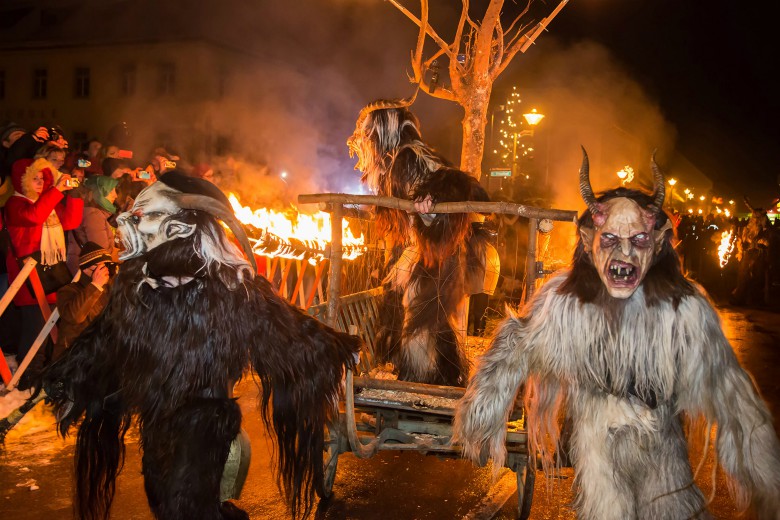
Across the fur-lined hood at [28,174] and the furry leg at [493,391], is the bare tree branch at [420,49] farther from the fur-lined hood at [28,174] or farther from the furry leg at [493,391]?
the furry leg at [493,391]

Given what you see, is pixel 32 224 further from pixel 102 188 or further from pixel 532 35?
pixel 532 35

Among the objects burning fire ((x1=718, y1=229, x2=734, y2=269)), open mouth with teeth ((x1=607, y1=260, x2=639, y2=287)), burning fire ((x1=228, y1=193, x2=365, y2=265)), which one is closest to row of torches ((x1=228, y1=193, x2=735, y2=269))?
burning fire ((x1=228, y1=193, x2=365, y2=265))

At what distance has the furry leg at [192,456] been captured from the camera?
3002 mm

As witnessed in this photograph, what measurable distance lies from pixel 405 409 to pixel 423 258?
1.29 meters

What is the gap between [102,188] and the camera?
734 cm

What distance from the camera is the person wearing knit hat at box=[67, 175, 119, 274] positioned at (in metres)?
7.10

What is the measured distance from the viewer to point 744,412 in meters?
3.05

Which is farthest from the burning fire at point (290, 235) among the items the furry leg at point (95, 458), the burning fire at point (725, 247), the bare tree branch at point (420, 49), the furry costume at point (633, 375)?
the burning fire at point (725, 247)

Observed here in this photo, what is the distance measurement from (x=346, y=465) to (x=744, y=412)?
10.2ft

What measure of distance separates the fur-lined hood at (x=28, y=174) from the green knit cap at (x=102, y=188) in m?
0.66

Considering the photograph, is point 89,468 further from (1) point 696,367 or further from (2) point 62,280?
(2) point 62,280

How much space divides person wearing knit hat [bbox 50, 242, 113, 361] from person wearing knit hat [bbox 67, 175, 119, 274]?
752 mm

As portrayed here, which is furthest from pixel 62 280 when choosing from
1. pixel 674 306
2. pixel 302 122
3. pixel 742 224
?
pixel 742 224

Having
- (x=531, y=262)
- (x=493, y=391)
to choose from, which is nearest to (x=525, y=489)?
(x=493, y=391)
